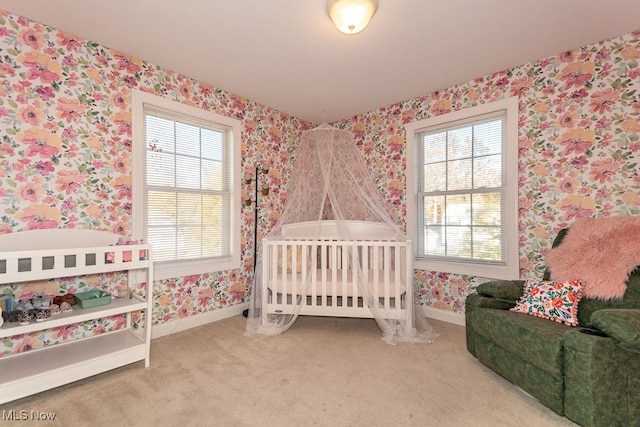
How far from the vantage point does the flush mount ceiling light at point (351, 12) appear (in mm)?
1763

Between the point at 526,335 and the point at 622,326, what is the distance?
447 mm

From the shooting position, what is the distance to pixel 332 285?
2.75 m

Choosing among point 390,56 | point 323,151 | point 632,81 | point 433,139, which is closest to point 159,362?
point 323,151

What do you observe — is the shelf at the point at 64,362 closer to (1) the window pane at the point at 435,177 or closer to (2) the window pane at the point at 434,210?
(2) the window pane at the point at 434,210

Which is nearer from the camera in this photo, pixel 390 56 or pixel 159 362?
pixel 159 362

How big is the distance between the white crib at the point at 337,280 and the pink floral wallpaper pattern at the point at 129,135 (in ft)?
2.64

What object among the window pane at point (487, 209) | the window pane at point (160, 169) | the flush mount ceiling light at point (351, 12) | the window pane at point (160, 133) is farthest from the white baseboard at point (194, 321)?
the flush mount ceiling light at point (351, 12)

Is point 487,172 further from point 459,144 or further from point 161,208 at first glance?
point 161,208

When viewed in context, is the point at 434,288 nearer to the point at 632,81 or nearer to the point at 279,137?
the point at 632,81

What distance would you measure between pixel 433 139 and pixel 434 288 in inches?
66.9

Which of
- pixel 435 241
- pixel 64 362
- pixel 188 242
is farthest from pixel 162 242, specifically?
pixel 435 241

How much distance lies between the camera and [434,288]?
10.9 ft

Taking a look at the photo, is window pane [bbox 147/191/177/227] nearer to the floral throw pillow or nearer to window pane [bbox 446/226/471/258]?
window pane [bbox 446/226/471/258]

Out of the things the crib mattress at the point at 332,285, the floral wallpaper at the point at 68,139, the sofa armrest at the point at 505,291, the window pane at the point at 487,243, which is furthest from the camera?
the window pane at the point at 487,243
